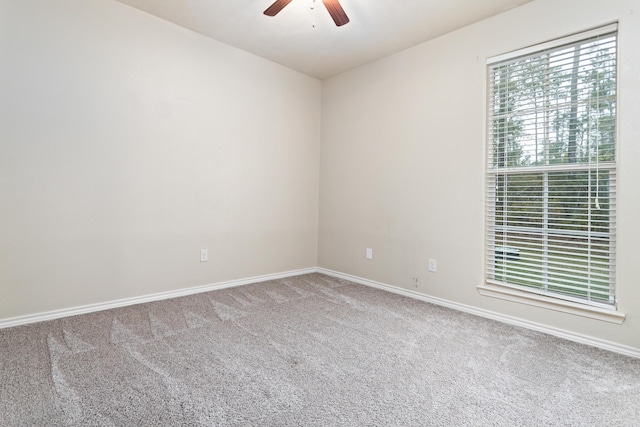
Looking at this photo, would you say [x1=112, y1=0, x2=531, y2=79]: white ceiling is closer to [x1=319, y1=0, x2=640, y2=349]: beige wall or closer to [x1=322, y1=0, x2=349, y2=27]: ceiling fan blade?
[x1=319, y1=0, x2=640, y2=349]: beige wall

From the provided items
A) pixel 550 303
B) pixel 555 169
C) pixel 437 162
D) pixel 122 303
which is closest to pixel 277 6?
pixel 437 162

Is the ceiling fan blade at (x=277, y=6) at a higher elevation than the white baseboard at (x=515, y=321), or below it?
higher

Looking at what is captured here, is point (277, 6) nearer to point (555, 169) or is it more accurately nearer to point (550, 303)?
point (555, 169)

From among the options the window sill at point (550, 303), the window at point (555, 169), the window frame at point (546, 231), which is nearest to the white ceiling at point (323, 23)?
the window frame at point (546, 231)

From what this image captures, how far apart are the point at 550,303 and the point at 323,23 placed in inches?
117

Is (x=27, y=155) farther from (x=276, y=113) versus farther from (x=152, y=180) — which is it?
(x=276, y=113)

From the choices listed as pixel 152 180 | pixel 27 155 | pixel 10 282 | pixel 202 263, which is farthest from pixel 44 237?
pixel 202 263

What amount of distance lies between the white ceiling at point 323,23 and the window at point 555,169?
22.8 inches

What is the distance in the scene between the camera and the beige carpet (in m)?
1.46

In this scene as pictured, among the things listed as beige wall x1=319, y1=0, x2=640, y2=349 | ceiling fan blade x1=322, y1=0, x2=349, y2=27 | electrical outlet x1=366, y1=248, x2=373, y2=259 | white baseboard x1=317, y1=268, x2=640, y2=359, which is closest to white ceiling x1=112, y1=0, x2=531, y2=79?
beige wall x1=319, y1=0, x2=640, y2=349

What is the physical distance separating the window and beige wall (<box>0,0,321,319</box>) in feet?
7.71

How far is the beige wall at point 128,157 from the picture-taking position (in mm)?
2377

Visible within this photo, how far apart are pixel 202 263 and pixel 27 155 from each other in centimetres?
163

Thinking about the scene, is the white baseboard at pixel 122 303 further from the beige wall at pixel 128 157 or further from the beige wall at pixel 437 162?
the beige wall at pixel 437 162
